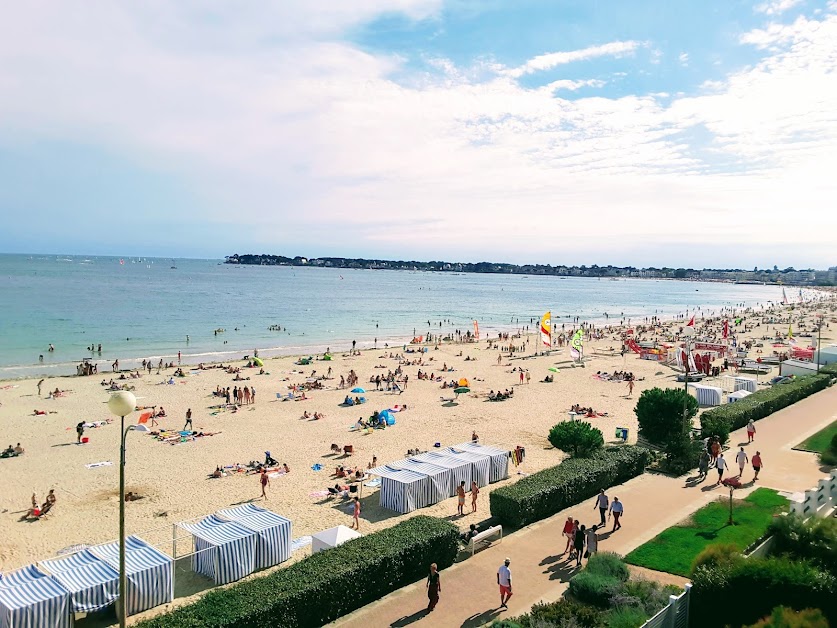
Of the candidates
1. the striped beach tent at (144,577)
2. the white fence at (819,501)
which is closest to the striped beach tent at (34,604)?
the striped beach tent at (144,577)

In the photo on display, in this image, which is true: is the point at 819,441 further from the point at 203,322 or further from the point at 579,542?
the point at 203,322

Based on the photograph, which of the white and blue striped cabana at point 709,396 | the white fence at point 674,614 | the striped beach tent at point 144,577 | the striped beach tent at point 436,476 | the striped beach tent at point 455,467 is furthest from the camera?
the white and blue striped cabana at point 709,396

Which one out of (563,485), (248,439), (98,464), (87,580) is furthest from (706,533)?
(98,464)

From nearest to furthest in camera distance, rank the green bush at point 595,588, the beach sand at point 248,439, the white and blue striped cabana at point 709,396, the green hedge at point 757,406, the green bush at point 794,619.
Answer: the green bush at point 794,619
the green bush at point 595,588
the beach sand at point 248,439
the green hedge at point 757,406
the white and blue striped cabana at point 709,396

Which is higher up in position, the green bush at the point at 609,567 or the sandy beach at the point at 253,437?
the green bush at the point at 609,567

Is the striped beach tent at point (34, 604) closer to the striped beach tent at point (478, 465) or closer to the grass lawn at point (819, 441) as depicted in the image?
the striped beach tent at point (478, 465)
